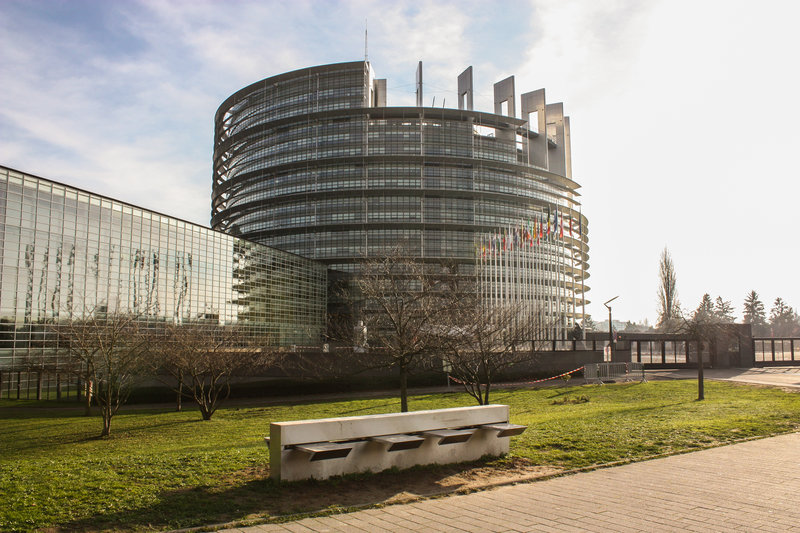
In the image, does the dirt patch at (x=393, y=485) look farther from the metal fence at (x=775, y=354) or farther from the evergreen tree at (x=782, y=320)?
the evergreen tree at (x=782, y=320)

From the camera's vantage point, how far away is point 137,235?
43.5 metres

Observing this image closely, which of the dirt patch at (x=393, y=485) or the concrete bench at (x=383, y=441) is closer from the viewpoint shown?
the dirt patch at (x=393, y=485)

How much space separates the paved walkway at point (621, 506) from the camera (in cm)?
637

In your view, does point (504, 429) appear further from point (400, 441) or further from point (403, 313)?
point (403, 313)

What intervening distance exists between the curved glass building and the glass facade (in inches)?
972

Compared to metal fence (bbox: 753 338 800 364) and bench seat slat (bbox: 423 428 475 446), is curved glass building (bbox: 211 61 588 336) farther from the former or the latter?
bench seat slat (bbox: 423 428 475 446)

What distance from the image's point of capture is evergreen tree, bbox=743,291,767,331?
161250 mm

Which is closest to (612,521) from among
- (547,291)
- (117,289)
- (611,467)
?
(611,467)

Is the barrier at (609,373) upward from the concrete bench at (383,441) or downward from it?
downward

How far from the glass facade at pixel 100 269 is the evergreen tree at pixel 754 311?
150 meters

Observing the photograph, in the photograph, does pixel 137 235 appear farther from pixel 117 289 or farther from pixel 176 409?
pixel 176 409

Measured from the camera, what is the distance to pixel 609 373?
38844mm

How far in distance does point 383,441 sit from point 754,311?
603 ft

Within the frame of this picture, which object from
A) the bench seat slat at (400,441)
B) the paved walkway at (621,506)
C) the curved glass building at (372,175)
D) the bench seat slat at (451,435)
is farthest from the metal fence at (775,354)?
the bench seat slat at (400,441)
